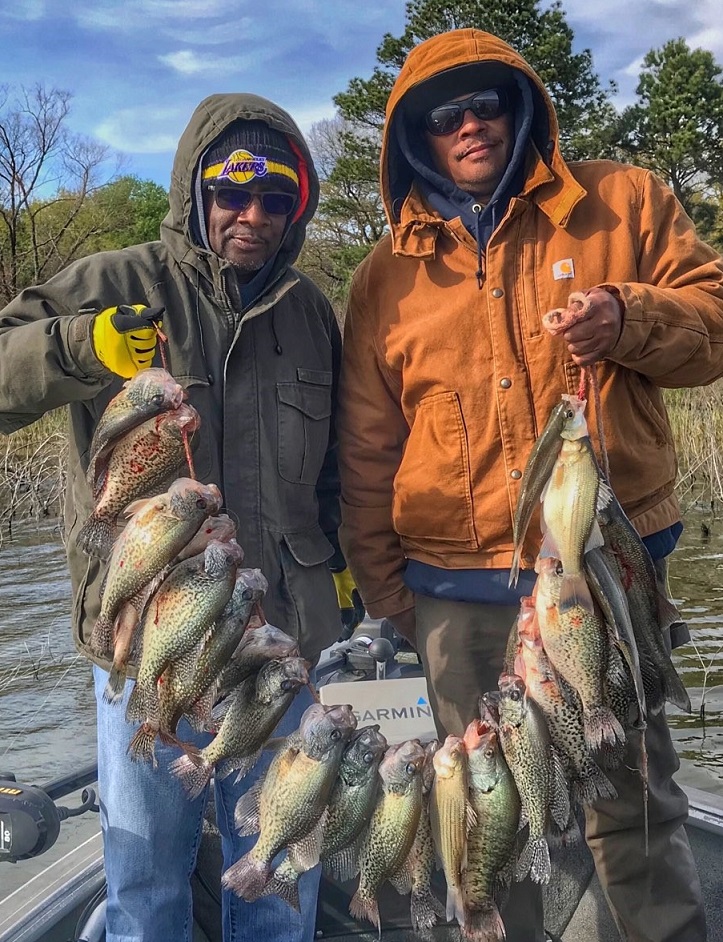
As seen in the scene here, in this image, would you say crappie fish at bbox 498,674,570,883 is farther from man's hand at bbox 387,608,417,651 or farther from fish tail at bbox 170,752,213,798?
man's hand at bbox 387,608,417,651

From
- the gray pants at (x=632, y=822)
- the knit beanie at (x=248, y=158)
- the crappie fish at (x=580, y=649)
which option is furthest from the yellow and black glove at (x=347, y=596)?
the knit beanie at (x=248, y=158)

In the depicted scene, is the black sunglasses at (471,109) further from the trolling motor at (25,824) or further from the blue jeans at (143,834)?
the trolling motor at (25,824)

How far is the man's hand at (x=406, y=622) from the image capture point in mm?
3463

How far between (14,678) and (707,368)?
876cm

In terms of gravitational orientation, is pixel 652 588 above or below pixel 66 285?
below

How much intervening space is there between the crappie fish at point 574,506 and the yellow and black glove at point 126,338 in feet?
3.90

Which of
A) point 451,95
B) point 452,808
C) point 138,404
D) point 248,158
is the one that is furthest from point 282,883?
point 451,95

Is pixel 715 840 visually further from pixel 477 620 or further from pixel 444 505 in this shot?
pixel 444 505

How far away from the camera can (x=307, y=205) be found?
321cm

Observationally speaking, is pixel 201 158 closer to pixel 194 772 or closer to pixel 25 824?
pixel 194 772

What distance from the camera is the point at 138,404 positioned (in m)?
2.34

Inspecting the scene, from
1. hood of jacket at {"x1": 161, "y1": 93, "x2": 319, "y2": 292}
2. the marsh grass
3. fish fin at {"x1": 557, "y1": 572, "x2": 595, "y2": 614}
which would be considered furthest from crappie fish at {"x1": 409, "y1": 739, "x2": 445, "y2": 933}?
the marsh grass

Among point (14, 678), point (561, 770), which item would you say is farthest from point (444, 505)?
point (14, 678)

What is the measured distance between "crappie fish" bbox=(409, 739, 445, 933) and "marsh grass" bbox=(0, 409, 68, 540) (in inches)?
339
